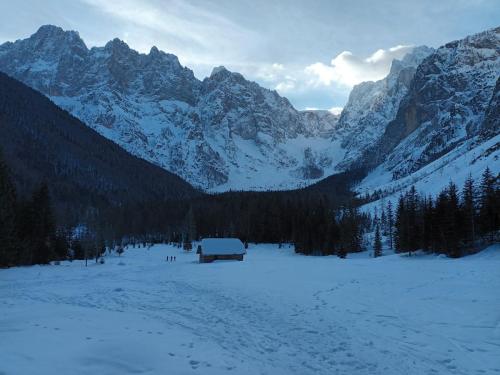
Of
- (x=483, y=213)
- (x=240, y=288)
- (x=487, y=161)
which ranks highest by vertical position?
(x=487, y=161)

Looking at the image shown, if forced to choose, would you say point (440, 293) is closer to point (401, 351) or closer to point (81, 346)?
point (401, 351)

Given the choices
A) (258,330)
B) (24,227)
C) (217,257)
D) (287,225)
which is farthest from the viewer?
(287,225)

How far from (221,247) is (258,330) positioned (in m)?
62.5

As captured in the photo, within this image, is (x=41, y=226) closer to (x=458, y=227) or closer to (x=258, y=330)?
(x=258, y=330)

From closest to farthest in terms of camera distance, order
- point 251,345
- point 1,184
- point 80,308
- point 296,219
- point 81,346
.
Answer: point 81,346
point 251,345
point 80,308
point 1,184
point 296,219

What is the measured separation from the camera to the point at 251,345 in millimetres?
14992

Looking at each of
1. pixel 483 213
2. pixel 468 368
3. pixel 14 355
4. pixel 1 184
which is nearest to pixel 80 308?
pixel 14 355

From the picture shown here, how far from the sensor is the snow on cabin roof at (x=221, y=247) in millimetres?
78062

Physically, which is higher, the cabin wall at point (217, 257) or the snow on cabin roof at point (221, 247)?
the snow on cabin roof at point (221, 247)

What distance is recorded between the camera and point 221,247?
79.5 meters

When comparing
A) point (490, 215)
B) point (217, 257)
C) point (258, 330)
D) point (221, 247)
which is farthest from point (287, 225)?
point (258, 330)

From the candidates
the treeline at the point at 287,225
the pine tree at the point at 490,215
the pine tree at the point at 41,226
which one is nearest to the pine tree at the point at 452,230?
the pine tree at the point at 490,215

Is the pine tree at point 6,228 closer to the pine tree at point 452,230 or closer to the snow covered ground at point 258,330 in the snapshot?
the snow covered ground at point 258,330

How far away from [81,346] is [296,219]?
10779cm
